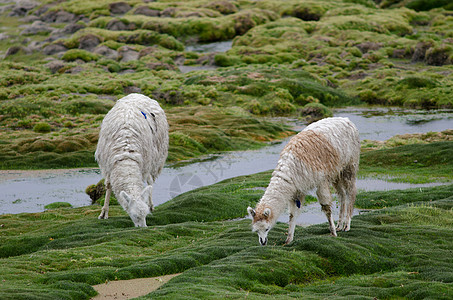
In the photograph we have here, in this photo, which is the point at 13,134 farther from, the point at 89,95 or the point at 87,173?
the point at 89,95

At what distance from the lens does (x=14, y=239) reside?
711 inches

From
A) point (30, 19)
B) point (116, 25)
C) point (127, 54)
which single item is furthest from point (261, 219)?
point (30, 19)

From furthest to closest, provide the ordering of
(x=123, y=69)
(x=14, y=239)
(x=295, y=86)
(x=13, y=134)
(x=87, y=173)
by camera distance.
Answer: (x=123, y=69), (x=295, y=86), (x=13, y=134), (x=87, y=173), (x=14, y=239)

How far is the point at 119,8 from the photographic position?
13438 cm

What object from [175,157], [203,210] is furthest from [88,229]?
[175,157]

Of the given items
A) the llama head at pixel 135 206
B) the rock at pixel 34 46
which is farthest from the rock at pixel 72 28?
the llama head at pixel 135 206

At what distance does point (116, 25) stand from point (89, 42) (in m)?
14.9

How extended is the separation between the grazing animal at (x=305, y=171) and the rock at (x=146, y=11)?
4672 inches

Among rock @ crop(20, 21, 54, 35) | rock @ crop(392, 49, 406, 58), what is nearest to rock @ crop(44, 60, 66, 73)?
rock @ crop(20, 21, 54, 35)

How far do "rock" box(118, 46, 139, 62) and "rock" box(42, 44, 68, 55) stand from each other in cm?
1443

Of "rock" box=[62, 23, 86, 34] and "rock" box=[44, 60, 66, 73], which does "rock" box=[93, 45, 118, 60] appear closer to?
"rock" box=[44, 60, 66, 73]

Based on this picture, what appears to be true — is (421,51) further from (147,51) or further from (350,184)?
(350,184)

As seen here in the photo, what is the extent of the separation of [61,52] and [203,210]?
8508 centimetres

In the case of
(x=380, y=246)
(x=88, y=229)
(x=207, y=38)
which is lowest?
(x=207, y=38)
